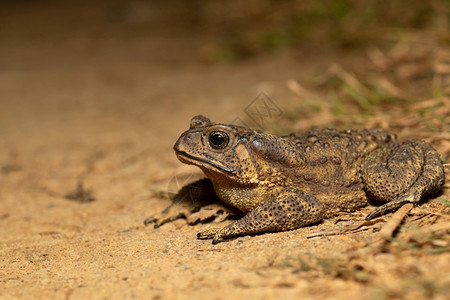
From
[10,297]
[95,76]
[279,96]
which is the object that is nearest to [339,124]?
[279,96]


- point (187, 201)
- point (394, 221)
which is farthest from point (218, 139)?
point (394, 221)

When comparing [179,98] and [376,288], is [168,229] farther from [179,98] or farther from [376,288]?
[179,98]

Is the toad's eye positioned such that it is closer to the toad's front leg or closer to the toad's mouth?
the toad's mouth

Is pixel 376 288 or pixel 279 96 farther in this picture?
pixel 279 96

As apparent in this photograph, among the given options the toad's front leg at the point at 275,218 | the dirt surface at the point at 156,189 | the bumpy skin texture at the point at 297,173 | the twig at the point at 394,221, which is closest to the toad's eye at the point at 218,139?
the bumpy skin texture at the point at 297,173

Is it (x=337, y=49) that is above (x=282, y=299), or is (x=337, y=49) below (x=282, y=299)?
above

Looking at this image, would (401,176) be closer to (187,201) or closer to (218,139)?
(218,139)

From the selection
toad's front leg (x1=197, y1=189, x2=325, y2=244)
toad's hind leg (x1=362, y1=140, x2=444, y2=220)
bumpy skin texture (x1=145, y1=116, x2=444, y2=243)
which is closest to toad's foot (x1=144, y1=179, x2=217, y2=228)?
bumpy skin texture (x1=145, y1=116, x2=444, y2=243)

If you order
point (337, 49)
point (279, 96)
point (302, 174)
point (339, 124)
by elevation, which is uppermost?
point (337, 49)
